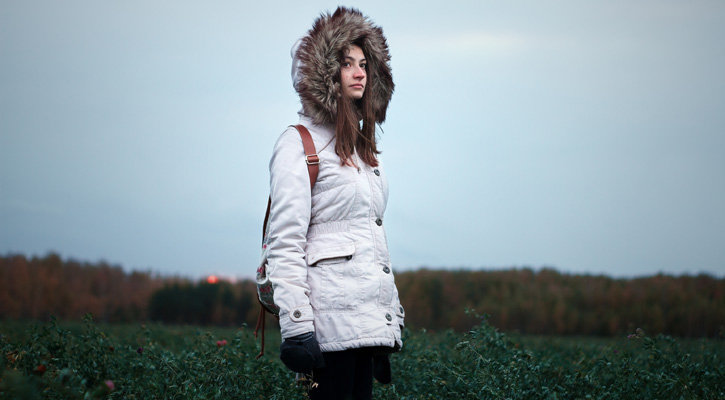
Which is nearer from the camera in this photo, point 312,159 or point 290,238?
point 290,238

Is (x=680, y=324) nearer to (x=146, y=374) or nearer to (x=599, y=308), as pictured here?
(x=599, y=308)

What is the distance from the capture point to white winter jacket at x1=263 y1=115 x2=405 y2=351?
10.2ft

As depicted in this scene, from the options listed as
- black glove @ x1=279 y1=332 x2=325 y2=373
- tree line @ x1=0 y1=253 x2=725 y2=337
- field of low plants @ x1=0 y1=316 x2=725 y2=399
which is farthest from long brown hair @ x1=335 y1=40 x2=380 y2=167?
tree line @ x1=0 y1=253 x2=725 y2=337

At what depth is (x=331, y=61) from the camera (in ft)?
11.5

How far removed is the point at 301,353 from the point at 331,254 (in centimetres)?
46

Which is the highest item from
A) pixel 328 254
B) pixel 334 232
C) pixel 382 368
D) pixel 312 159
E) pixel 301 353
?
pixel 312 159

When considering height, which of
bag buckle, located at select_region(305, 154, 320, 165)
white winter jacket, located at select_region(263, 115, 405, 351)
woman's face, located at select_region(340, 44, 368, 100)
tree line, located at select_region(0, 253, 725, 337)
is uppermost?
woman's face, located at select_region(340, 44, 368, 100)

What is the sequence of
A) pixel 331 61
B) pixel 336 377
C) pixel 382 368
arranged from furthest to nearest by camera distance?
pixel 382 368 < pixel 331 61 < pixel 336 377

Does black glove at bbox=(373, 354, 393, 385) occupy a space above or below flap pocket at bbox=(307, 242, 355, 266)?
below

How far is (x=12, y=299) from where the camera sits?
471 inches

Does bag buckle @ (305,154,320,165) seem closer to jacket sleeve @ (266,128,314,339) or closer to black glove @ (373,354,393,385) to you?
jacket sleeve @ (266,128,314,339)

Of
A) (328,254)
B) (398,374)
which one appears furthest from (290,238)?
(398,374)

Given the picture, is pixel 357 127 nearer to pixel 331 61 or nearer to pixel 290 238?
pixel 331 61

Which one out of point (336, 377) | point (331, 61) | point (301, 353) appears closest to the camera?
point (301, 353)
